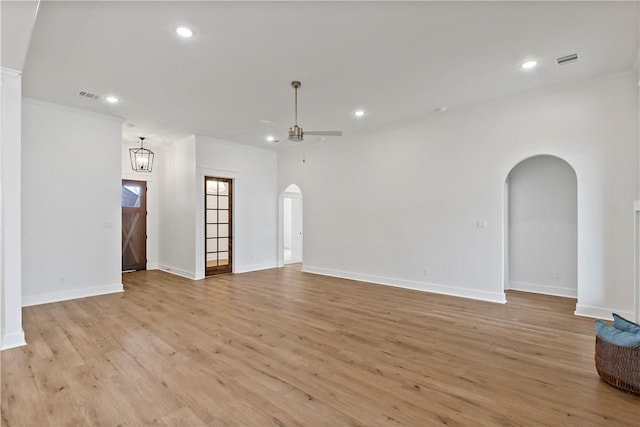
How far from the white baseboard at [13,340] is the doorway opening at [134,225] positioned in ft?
15.4

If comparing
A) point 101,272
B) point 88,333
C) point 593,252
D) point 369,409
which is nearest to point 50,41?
point 88,333

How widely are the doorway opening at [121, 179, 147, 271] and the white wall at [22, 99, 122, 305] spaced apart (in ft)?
7.40

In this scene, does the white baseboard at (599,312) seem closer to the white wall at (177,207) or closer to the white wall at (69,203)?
the white wall at (177,207)

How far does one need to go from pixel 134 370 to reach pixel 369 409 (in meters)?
2.11

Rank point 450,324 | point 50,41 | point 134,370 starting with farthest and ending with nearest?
point 450,324 < point 50,41 < point 134,370

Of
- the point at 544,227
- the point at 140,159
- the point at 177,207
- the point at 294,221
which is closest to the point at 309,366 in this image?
the point at 544,227

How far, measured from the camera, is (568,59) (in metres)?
3.67

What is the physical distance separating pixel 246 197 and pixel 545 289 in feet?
21.7

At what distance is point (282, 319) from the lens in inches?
164

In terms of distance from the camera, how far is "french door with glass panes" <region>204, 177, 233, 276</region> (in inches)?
292

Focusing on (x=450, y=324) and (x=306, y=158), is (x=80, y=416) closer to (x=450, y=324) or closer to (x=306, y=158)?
(x=450, y=324)

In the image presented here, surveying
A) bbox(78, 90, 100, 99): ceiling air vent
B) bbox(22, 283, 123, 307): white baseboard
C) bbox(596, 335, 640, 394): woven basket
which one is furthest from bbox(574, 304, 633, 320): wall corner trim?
bbox(78, 90, 100, 99): ceiling air vent

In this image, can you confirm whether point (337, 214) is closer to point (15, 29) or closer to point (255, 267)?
point (255, 267)

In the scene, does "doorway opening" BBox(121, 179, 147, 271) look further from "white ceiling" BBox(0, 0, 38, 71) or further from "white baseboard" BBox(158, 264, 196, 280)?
"white ceiling" BBox(0, 0, 38, 71)
